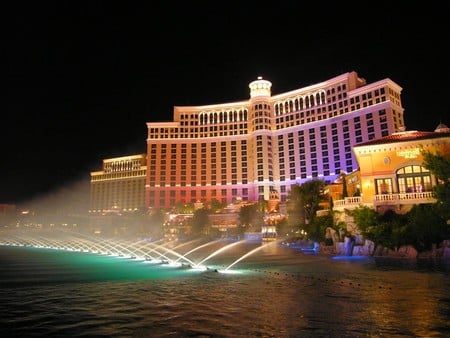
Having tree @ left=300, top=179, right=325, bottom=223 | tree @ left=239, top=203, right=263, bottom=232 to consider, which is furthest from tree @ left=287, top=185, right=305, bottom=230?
tree @ left=239, top=203, right=263, bottom=232

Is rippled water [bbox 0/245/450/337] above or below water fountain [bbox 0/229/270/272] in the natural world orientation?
above

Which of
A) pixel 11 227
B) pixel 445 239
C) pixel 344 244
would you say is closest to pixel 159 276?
pixel 344 244

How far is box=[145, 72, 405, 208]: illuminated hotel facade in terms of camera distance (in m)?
112

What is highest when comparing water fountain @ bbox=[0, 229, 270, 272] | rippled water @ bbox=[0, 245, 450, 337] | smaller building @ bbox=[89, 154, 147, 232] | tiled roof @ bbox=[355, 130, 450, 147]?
Answer: smaller building @ bbox=[89, 154, 147, 232]

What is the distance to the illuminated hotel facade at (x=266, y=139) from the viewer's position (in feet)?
369

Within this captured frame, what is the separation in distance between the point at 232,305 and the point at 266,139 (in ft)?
401

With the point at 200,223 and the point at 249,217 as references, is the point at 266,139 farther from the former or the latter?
the point at 200,223

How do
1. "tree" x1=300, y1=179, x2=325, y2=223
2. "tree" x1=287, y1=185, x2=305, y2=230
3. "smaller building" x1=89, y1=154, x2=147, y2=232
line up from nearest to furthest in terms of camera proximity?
"tree" x1=300, y1=179, x2=325, y2=223 → "tree" x1=287, y1=185, x2=305, y2=230 → "smaller building" x1=89, y1=154, x2=147, y2=232

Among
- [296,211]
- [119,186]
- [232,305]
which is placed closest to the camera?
[232,305]

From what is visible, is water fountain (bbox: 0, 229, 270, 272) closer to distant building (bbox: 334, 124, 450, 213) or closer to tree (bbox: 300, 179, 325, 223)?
tree (bbox: 300, 179, 325, 223)

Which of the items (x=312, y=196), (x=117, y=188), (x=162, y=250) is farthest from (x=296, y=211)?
(x=117, y=188)

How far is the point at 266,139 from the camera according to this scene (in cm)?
13362

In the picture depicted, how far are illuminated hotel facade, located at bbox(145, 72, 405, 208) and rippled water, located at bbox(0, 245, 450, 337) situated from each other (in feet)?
321

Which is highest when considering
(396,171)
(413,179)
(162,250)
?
(396,171)
